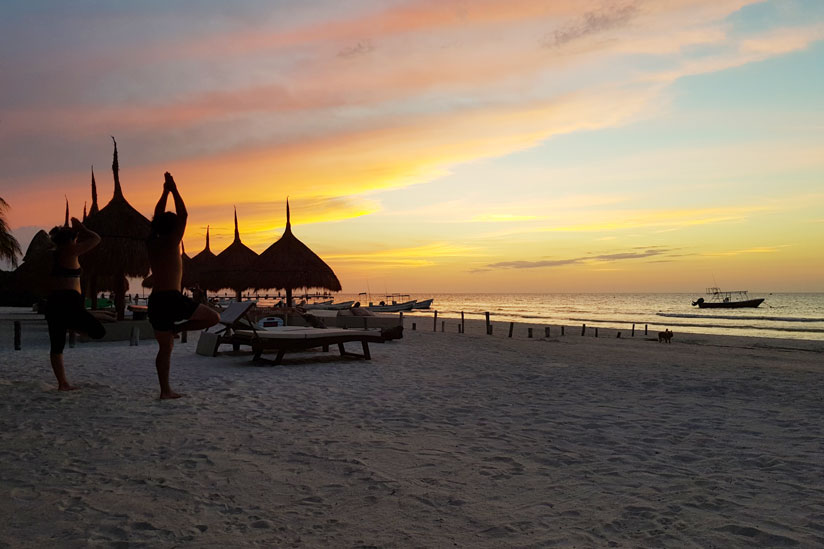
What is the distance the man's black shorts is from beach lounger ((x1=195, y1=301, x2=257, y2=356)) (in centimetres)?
281

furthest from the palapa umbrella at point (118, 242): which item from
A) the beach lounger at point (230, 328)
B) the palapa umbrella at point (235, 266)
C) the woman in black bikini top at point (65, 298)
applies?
the woman in black bikini top at point (65, 298)

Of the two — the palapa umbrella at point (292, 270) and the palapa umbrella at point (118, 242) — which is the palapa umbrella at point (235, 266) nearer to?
the palapa umbrella at point (292, 270)

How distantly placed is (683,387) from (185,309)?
21.2ft

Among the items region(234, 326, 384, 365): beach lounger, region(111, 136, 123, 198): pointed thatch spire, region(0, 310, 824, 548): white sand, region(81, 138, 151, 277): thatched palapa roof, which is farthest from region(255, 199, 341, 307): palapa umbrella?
region(0, 310, 824, 548): white sand

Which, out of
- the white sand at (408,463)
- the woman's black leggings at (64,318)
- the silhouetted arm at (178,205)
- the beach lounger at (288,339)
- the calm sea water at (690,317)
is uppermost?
the silhouetted arm at (178,205)

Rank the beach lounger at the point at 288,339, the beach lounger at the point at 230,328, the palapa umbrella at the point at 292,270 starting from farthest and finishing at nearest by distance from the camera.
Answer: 1. the palapa umbrella at the point at 292,270
2. the beach lounger at the point at 230,328
3. the beach lounger at the point at 288,339

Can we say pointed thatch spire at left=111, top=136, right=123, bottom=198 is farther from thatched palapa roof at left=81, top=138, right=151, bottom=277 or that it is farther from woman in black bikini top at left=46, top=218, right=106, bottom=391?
woman in black bikini top at left=46, top=218, right=106, bottom=391

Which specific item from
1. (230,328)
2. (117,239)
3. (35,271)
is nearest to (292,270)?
(117,239)

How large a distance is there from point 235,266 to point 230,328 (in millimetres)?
20493

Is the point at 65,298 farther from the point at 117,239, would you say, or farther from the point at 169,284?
the point at 117,239

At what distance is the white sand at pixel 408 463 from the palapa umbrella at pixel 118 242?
434 inches

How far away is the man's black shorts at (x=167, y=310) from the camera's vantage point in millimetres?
5785

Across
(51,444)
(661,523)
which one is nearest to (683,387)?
(661,523)

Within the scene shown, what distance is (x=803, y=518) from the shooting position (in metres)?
3.04
